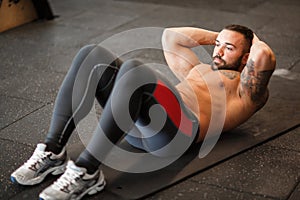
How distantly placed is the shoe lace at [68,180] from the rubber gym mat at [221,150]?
0.51ft

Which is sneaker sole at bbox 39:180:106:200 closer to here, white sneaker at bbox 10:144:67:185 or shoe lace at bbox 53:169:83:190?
shoe lace at bbox 53:169:83:190

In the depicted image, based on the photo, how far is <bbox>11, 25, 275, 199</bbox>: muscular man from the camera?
1893 mm

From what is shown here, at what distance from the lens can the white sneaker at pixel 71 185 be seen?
1854 millimetres

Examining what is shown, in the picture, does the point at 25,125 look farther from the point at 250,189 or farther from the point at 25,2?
the point at 25,2

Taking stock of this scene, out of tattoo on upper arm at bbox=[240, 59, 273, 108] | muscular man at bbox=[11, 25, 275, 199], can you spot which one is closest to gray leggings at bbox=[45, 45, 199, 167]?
muscular man at bbox=[11, 25, 275, 199]

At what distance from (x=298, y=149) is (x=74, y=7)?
2.99 meters

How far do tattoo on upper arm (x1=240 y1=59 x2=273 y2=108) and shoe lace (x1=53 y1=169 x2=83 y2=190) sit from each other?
724mm

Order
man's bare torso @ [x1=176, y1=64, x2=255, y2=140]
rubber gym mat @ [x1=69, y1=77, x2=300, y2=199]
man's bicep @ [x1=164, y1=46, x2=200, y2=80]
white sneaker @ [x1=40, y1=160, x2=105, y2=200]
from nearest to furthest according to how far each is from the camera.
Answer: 1. white sneaker @ [x1=40, y1=160, x2=105, y2=200]
2. rubber gym mat @ [x1=69, y1=77, x2=300, y2=199]
3. man's bare torso @ [x1=176, y1=64, x2=255, y2=140]
4. man's bicep @ [x1=164, y1=46, x2=200, y2=80]

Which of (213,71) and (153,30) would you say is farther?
(153,30)

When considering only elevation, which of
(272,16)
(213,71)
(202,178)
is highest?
(213,71)

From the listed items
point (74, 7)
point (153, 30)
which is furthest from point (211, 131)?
point (74, 7)

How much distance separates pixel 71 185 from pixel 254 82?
78cm

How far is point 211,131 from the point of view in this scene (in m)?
2.22

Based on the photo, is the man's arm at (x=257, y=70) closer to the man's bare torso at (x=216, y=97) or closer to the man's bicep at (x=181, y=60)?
the man's bare torso at (x=216, y=97)
